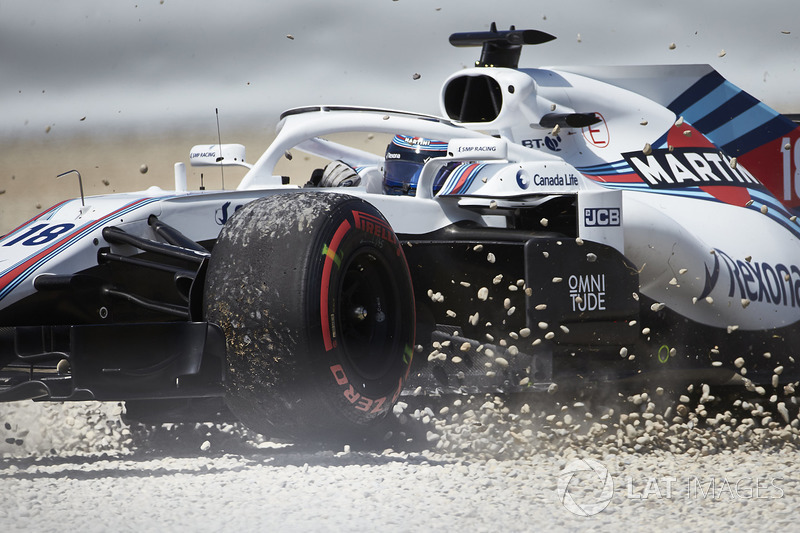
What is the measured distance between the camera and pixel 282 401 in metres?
3.31

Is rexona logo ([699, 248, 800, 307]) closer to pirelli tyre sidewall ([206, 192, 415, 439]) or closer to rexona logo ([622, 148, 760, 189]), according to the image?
rexona logo ([622, 148, 760, 189])

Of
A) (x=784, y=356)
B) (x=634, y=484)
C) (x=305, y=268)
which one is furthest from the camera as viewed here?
(x=784, y=356)

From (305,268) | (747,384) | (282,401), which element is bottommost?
(747,384)

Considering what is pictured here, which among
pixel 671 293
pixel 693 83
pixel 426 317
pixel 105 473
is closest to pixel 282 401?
pixel 105 473

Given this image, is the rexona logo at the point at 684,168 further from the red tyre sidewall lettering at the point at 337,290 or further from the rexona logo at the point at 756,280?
the red tyre sidewall lettering at the point at 337,290

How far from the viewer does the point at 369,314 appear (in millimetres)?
3732

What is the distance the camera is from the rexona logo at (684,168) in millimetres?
5207

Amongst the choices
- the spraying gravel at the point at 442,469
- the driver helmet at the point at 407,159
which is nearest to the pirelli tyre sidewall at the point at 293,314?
the spraying gravel at the point at 442,469

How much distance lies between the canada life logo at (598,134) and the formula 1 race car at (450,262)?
0.04 feet

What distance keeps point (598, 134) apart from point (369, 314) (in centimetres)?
220

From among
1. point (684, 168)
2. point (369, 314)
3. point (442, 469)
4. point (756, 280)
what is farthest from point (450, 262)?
point (756, 280)

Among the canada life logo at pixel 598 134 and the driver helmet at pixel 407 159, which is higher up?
the canada life logo at pixel 598 134

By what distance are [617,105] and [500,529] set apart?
319 centimetres

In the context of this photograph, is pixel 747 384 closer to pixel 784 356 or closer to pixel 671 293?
pixel 784 356
